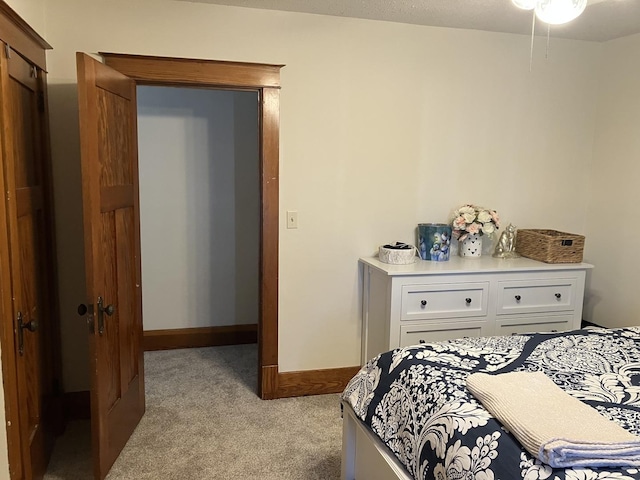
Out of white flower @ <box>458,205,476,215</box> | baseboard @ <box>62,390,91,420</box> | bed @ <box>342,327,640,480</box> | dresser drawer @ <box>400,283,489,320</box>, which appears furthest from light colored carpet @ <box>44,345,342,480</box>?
white flower @ <box>458,205,476,215</box>

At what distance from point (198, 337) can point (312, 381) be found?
1.31m

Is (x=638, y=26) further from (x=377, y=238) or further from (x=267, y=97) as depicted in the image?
(x=267, y=97)

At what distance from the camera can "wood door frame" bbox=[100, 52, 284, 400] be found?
283 centimetres

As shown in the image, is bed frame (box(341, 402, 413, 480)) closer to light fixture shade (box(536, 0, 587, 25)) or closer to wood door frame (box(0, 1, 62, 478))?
wood door frame (box(0, 1, 62, 478))

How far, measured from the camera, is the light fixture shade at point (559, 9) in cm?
170

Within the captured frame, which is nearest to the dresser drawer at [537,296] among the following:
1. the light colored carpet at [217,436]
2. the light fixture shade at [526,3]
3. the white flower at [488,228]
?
the white flower at [488,228]

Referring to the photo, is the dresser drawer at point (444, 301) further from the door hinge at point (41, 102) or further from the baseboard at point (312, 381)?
the door hinge at point (41, 102)

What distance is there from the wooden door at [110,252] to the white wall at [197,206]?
1171 mm

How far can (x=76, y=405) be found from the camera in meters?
2.97

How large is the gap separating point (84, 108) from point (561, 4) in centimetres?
190

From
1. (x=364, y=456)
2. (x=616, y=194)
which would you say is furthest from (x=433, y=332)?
(x=616, y=194)

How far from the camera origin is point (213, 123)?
405 cm

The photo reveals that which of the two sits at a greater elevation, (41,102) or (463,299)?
(41,102)

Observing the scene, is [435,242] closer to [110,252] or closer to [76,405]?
[110,252]
